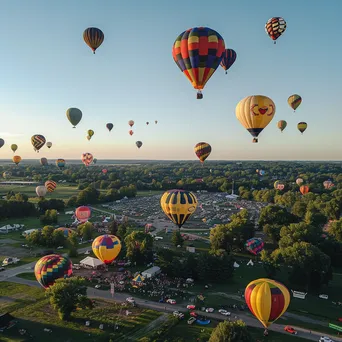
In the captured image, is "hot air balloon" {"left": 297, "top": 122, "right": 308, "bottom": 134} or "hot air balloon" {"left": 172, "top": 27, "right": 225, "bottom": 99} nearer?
"hot air balloon" {"left": 172, "top": 27, "right": 225, "bottom": 99}


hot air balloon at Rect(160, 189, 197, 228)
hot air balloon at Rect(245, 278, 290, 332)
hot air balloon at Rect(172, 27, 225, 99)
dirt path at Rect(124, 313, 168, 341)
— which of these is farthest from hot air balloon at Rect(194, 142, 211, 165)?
hot air balloon at Rect(245, 278, 290, 332)

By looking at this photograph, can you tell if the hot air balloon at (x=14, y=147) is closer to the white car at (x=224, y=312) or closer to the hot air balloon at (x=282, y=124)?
the hot air balloon at (x=282, y=124)

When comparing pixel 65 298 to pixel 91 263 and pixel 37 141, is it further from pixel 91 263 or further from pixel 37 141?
pixel 37 141

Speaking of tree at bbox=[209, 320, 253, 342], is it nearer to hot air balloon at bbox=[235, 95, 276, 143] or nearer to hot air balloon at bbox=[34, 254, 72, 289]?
hot air balloon at bbox=[34, 254, 72, 289]

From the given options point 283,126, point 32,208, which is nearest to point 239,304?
point 283,126

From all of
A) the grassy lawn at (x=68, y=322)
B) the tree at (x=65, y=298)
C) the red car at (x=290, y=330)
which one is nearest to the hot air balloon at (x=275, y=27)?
the red car at (x=290, y=330)

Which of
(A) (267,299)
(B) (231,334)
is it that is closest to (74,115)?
(A) (267,299)
